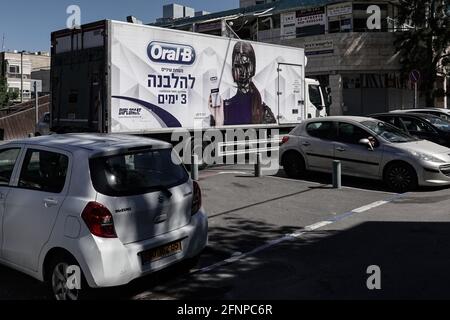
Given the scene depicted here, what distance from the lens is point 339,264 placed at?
5.66 m

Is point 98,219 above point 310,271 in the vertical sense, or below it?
above

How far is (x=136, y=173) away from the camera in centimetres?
466

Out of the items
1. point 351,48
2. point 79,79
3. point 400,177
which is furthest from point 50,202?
point 351,48

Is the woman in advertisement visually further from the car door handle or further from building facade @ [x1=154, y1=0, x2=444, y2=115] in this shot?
building facade @ [x1=154, y1=0, x2=444, y2=115]

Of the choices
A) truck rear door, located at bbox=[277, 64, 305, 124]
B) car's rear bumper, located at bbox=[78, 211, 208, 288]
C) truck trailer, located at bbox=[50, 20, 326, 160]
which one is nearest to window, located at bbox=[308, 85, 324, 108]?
truck rear door, located at bbox=[277, 64, 305, 124]

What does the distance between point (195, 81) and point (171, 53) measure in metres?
0.98

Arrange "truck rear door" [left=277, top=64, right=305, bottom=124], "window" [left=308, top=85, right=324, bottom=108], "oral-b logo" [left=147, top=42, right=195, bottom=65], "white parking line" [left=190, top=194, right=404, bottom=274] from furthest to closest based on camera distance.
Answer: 1. "window" [left=308, top=85, right=324, bottom=108]
2. "truck rear door" [left=277, top=64, right=305, bottom=124]
3. "oral-b logo" [left=147, top=42, right=195, bottom=65]
4. "white parking line" [left=190, top=194, right=404, bottom=274]

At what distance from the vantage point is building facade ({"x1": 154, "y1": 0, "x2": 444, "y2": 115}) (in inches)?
1200

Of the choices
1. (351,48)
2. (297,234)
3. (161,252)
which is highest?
(351,48)

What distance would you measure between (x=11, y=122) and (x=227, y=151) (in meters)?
19.4

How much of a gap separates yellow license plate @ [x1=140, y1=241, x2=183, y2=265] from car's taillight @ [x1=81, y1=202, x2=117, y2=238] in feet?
1.30

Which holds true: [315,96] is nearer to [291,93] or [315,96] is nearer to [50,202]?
[291,93]

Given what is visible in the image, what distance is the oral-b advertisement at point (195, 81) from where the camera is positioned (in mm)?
10680

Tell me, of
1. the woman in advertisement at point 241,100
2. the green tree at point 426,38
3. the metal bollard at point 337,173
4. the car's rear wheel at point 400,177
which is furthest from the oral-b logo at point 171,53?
the green tree at point 426,38
